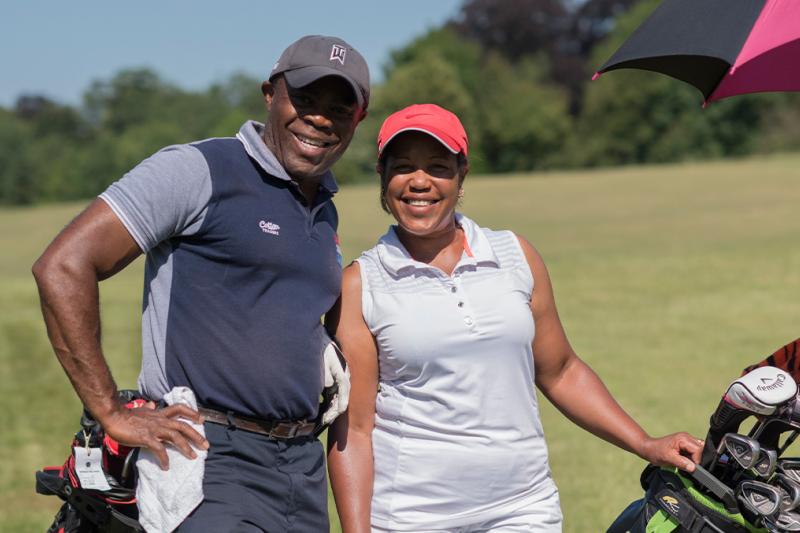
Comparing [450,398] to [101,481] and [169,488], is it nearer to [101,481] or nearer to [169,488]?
[169,488]

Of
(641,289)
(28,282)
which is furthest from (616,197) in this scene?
(28,282)

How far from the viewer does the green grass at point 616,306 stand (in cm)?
812

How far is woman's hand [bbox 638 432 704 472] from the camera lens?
317cm

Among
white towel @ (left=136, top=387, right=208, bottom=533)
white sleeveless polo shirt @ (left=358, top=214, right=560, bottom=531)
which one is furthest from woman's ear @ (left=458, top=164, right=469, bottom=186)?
white towel @ (left=136, top=387, right=208, bottom=533)

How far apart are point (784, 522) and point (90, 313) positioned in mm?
1976

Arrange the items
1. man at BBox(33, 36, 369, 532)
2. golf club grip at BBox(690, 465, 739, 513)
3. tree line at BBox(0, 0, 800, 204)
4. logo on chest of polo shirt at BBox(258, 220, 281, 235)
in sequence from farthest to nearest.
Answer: tree line at BBox(0, 0, 800, 204), logo on chest of polo shirt at BBox(258, 220, 281, 235), man at BBox(33, 36, 369, 532), golf club grip at BBox(690, 465, 739, 513)

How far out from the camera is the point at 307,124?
3418 millimetres

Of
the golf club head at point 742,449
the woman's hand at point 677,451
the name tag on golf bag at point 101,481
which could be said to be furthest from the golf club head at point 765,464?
the name tag on golf bag at point 101,481

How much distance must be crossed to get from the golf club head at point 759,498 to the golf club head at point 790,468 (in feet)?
0.32

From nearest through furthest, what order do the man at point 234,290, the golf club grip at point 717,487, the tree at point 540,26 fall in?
the golf club grip at point 717,487, the man at point 234,290, the tree at point 540,26

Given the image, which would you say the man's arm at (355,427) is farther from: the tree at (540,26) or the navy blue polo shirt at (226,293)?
the tree at (540,26)

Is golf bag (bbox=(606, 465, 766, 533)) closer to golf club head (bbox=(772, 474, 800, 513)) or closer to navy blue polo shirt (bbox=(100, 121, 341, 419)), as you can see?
golf club head (bbox=(772, 474, 800, 513))

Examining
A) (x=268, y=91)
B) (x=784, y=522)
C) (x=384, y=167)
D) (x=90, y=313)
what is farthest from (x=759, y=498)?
(x=268, y=91)

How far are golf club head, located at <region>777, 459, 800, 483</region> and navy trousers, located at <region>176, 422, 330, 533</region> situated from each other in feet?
4.69
